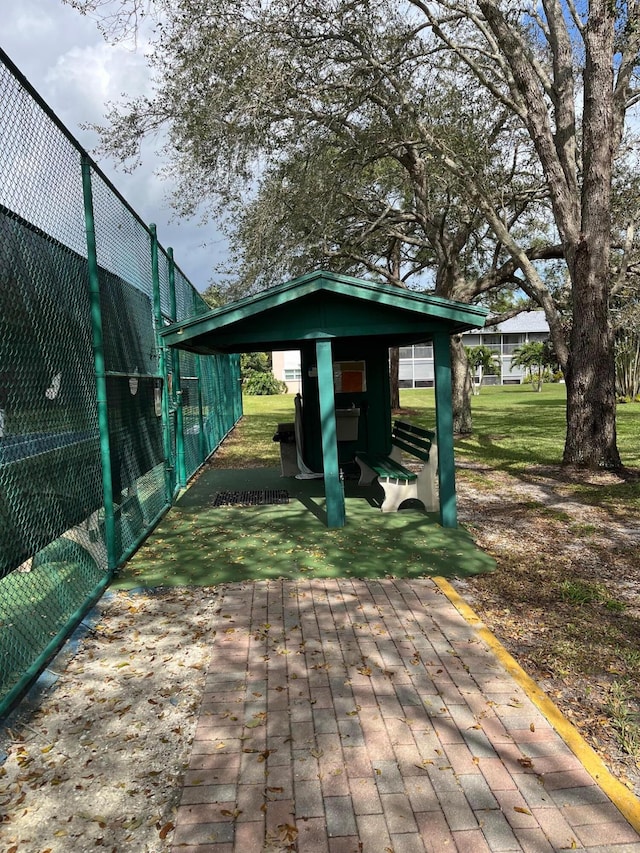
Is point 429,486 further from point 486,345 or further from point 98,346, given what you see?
point 486,345

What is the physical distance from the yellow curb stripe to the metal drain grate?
4221 millimetres

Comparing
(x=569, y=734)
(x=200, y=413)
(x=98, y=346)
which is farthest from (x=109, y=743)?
(x=200, y=413)

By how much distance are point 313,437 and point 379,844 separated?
770 centimetres

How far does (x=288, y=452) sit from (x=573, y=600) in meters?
5.86

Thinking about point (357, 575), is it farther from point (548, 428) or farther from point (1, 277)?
point (548, 428)

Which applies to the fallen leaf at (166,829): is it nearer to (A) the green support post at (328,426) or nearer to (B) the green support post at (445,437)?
(A) the green support post at (328,426)

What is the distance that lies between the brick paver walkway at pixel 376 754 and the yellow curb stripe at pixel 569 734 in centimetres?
4

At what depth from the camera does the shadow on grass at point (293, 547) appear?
5.20 meters

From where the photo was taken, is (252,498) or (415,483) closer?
(415,483)

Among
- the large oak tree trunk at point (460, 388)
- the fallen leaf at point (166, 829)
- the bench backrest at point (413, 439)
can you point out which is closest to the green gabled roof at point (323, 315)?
the bench backrest at point (413, 439)

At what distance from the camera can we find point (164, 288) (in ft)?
27.4

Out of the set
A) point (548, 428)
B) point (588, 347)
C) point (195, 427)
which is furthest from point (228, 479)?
point (548, 428)

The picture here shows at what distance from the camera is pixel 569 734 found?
9.42 ft

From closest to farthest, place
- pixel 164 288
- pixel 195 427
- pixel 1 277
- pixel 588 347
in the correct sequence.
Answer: pixel 1 277 < pixel 164 288 < pixel 588 347 < pixel 195 427
